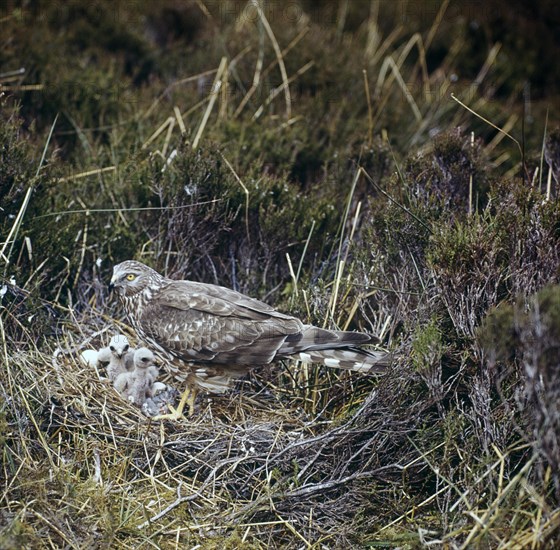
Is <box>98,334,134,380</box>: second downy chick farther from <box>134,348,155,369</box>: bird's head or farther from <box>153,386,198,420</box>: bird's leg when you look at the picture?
<box>153,386,198,420</box>: bird's leg

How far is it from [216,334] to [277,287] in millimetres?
957

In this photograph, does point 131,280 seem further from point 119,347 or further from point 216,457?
point 216,457

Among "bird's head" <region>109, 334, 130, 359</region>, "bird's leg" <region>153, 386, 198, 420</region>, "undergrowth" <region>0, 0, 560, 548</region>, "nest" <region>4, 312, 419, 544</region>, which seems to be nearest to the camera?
"undergrowth" <region>0, 0, 560, 548</region>

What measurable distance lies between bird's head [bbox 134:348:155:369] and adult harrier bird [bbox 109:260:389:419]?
0.39ft

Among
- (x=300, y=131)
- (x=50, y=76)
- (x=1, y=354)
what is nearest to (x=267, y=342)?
(x=1, y=354)

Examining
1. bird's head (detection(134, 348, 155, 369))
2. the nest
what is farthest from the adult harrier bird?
the nest

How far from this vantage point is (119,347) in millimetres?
4500

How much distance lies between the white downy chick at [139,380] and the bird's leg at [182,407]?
0.58 ft

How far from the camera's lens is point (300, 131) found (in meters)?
6.52

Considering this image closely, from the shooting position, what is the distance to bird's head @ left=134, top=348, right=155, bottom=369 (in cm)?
458

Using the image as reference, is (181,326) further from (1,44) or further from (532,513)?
(1,44)

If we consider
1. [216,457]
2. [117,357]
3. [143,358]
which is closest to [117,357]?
[117,357]

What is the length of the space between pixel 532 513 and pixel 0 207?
3.62m

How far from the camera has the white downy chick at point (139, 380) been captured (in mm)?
4492
